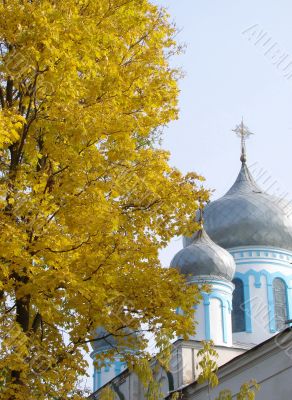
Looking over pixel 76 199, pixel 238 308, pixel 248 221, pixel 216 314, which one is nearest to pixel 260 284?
pixel 238 308

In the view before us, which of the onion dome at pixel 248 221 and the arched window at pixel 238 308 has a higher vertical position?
the onion dome at pixel 248 221

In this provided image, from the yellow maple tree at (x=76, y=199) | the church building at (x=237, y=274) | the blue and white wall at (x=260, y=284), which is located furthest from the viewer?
the blue and white wall at (x=260, y=284)

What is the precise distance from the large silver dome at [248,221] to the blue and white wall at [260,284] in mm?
298

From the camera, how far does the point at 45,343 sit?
724 centimetres

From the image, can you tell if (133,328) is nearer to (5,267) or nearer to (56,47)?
(5,267)

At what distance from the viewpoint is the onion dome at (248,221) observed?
24.2 meters

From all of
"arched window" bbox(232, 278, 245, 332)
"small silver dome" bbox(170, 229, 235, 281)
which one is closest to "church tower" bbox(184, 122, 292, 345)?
"arched window" bbox(232, 278, 245, 332)

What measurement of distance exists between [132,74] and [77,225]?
173 centimetres

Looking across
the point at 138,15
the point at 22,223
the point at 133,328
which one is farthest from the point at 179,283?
the point at 138,15

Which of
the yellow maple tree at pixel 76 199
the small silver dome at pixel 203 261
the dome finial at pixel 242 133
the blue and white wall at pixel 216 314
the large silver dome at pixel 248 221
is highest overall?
the dome finial at pixel 242 133

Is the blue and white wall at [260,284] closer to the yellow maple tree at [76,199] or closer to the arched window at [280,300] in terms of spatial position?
the arched window at [280,300]

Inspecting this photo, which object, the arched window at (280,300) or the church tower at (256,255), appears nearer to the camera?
the church tower at (256,255)

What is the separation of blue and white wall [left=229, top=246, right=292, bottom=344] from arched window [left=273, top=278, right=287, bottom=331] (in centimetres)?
9

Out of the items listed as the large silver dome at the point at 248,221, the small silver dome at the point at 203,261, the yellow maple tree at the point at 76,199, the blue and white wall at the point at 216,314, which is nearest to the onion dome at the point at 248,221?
the large silver dome at the point at 248,221
